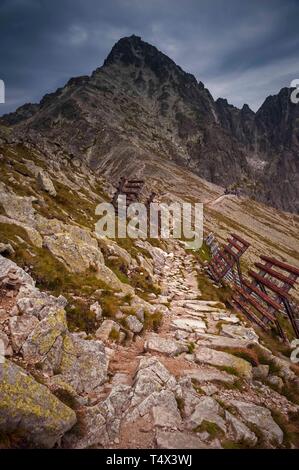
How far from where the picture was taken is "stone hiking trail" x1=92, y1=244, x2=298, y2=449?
696 cm

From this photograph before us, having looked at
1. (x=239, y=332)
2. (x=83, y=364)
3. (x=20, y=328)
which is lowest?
(x=239, y=332)

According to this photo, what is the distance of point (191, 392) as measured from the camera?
842 centimetres

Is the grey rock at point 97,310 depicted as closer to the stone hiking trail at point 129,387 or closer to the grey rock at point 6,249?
the stone hiking trail at point 129,387

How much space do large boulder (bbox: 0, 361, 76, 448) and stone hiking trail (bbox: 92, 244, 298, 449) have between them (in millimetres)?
1334

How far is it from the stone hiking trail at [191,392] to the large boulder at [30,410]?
1334mm

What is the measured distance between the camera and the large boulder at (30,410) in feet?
19.3

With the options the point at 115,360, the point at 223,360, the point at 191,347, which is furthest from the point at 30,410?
the point at 223,360

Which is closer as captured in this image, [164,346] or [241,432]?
[241,432]

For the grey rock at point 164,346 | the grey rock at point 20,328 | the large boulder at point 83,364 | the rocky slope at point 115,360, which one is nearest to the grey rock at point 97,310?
the rocky slope at point 115,360

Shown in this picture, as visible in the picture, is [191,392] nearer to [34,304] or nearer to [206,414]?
[206,414]

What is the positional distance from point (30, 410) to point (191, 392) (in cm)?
436

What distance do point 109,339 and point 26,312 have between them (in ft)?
11.3

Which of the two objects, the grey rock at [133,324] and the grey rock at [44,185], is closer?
the grey rock at [133,324]

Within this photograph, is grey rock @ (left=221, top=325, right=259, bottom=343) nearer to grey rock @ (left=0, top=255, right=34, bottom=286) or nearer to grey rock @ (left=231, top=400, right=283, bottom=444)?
grey rock @ (left=231, top=400, right=283, bottom=444)
